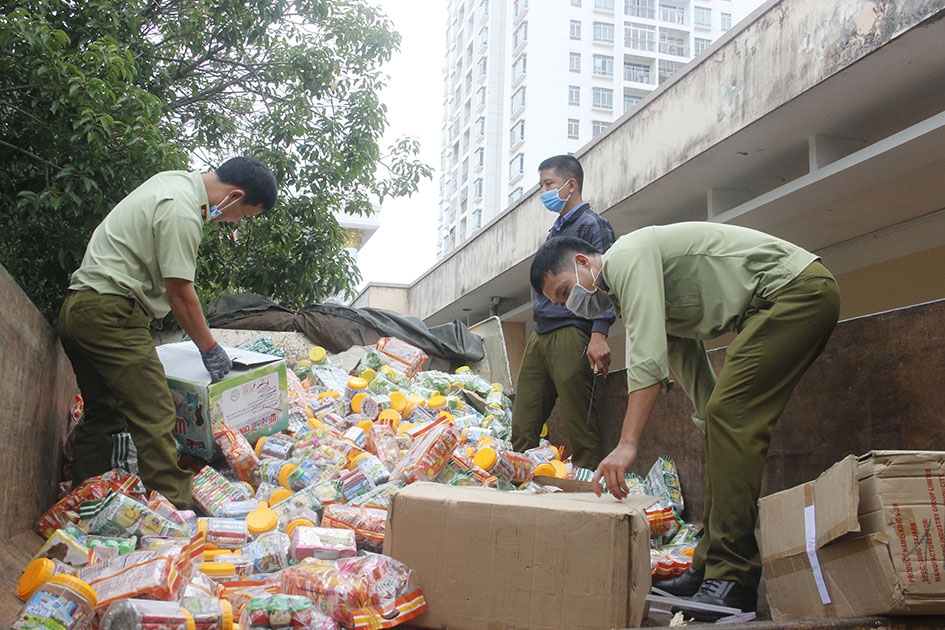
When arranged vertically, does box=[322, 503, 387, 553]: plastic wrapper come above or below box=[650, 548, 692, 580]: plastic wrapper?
above

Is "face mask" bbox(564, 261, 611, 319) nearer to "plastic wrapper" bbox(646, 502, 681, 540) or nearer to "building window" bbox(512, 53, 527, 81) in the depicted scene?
"plastic wrapper" bbox(646, 502, 681, 540)

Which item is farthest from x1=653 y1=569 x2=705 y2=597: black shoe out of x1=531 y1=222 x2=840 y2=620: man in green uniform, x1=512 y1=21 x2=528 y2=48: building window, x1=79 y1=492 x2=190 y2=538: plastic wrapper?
x1=512 y1=21 x2=528 y2=48: building window

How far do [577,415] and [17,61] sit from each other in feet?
11.8

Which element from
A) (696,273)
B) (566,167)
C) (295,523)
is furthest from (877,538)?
(566,167)

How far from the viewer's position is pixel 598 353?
353 cm

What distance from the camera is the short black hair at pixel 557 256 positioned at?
9.11 feet

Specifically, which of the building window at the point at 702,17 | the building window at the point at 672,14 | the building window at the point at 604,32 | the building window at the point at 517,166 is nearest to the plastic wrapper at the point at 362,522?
the building window at the point at 517,166

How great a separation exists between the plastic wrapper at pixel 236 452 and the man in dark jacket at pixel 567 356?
138cm

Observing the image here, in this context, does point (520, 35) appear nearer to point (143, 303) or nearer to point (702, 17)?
point (702, 17)

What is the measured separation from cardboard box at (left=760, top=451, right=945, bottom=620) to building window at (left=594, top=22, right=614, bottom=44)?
5079 centimetres

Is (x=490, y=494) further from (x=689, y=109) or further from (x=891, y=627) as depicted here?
(x=689, y=109)

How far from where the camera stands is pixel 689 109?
620 cm

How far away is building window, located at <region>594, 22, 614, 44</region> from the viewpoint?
49.3 m

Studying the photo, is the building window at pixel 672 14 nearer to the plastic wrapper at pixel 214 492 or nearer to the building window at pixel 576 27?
the building window at pixel 576 27
